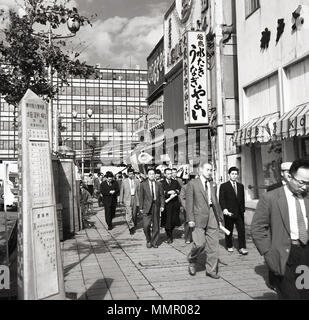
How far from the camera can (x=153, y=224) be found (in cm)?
991

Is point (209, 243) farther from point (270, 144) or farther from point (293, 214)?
point (270, 144)

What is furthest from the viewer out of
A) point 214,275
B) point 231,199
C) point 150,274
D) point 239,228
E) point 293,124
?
point 293,124

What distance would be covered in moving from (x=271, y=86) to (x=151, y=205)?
5.45m

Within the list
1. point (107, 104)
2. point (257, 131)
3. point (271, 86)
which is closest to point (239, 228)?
point (257, 131)

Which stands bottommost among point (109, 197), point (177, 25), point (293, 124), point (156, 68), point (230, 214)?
point (230, 214)

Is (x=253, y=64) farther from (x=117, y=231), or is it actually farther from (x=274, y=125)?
(x=117, y=231)

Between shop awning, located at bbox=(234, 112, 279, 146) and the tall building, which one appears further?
the tall building

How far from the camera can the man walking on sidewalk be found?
12188 mm

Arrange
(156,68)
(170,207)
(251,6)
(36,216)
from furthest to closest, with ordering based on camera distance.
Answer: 1. (156,68)
2. (251,6)
3. (170,207)
4. (36,216)

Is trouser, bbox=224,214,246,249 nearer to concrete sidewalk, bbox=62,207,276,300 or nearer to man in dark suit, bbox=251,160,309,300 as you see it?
concrete sidewalk, bbox=62,207,276,300

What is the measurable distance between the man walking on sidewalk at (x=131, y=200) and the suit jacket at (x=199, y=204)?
5300 mm

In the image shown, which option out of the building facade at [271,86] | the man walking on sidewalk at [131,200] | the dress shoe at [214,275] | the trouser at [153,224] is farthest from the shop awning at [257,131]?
the dress shoe at [214,275]

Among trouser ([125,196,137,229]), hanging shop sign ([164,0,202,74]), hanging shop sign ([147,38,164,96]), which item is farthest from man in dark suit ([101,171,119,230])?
hanging shop sign ([147,38,164,96])
